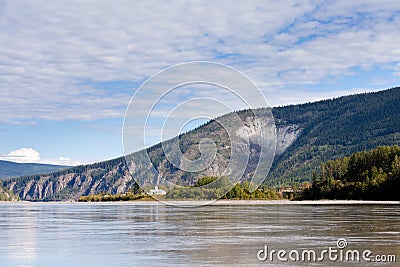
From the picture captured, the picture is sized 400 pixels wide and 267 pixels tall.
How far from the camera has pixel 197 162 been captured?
382ft

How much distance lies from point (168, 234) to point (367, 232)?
11.8 metres

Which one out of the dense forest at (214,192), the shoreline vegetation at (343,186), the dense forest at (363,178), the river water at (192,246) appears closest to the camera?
the river water at (192,246)

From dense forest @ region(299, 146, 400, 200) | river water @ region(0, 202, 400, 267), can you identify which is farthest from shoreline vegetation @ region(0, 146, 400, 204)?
river water @ region(0, 202, 400, 267)

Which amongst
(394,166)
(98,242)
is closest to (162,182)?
(394,166)

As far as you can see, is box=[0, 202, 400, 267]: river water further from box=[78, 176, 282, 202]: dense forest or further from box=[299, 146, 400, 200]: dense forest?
box=[299, 146, 400, 200]: dense forest

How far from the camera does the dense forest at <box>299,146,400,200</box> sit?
13438cm

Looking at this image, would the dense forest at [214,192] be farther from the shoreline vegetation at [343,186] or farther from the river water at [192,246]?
the river water at [192,246]

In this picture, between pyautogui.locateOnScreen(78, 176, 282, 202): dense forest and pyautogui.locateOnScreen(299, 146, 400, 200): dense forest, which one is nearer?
pyautogui.locateOnScreen(299, 146, 400, 200): dense forest

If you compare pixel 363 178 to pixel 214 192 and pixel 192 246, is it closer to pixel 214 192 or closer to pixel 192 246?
pixel 214 192

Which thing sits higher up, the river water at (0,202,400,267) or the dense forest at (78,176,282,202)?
the dense forest at (78,176,282,202)

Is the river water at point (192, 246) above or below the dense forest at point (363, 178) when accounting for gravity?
below

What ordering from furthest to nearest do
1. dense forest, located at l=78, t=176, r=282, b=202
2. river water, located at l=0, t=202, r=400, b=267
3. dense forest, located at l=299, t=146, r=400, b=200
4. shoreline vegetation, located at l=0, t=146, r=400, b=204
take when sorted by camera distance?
dense forest, located at l=78, t=176, r=282, b=202 < shoreline vegetation, located at l=0, t=146, r=400, b=204 < dense forest, located at l=299, t=146, r=400, b=200 < river water, located at l=0, t=202, r=400, b=267

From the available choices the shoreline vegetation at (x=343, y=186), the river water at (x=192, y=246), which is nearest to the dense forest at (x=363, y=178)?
the shoreline vegetation at (x=343, y=186)

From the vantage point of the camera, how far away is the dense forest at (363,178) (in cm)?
13438
